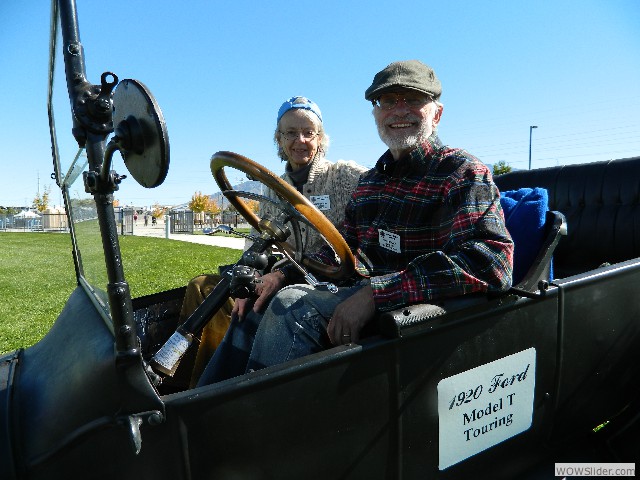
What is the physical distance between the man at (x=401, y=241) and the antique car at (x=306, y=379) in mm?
103

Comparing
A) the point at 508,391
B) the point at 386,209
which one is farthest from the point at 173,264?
the point at 508,391

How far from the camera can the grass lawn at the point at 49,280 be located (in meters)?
4.26

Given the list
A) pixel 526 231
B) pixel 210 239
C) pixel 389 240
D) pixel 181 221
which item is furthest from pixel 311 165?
pixel 181 221

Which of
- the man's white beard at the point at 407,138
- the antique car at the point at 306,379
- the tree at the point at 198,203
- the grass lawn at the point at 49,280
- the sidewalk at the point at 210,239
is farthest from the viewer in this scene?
the tree at the point at 198,203

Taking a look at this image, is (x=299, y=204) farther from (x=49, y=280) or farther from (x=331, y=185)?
(x=49, y=280)

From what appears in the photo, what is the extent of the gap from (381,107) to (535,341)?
1051 millimetres

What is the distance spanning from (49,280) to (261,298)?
683cm

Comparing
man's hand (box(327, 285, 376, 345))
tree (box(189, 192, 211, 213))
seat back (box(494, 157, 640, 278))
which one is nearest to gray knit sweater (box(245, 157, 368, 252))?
seat back (box(494, 157, 640, 278))

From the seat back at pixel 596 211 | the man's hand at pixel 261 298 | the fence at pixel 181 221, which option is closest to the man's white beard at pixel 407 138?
the man's hand at pixel 261 298

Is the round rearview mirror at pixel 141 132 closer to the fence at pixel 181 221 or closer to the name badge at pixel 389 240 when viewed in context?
the name badge at pixel 389 240

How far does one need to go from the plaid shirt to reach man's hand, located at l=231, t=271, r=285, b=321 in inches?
9.8

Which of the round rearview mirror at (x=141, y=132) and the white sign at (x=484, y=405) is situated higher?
the round rearview mirror at (x=141, y=132)

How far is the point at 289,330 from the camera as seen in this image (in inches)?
59.8

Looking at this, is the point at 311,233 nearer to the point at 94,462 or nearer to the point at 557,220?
the point at 557,220
